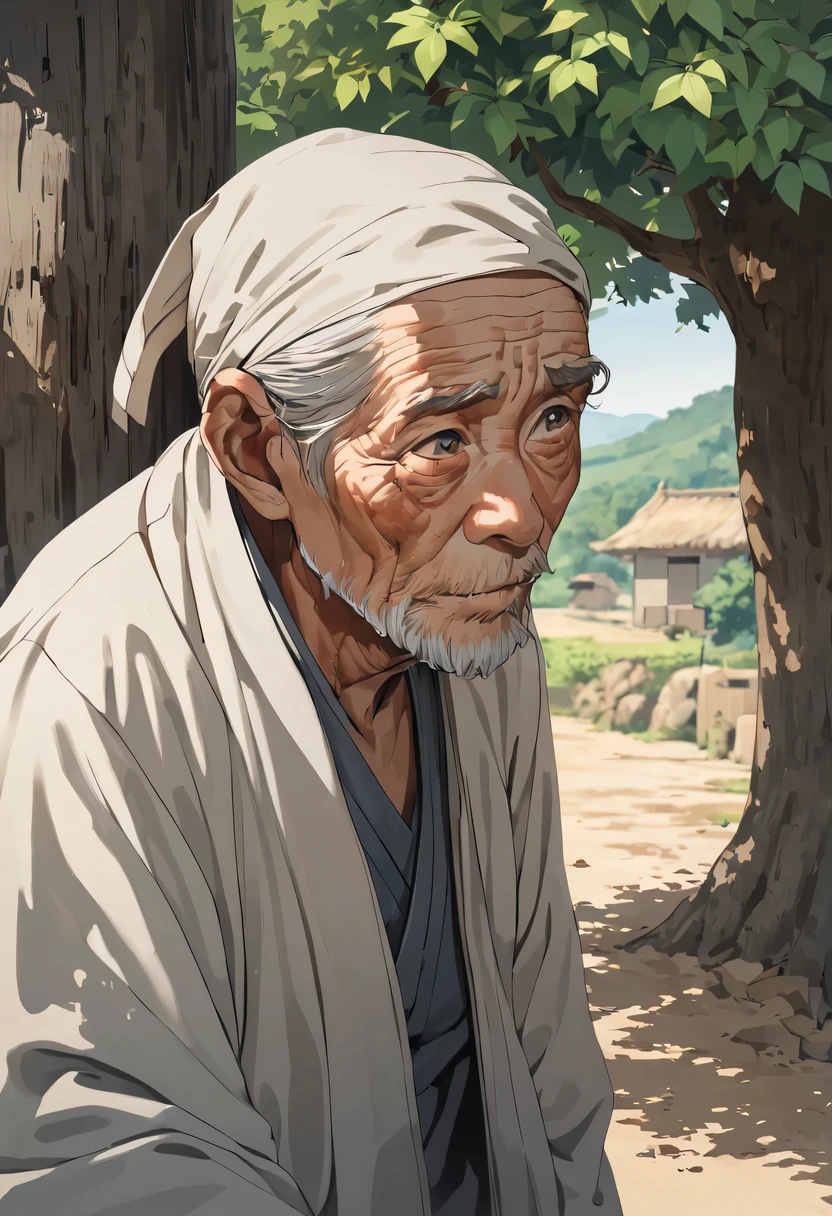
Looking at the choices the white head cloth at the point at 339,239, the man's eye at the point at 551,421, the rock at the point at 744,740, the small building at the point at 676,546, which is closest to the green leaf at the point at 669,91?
the white head cloth at the point at 339,239

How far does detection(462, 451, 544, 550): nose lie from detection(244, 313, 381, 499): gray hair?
0.62ft

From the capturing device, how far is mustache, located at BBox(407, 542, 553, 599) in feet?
5.00

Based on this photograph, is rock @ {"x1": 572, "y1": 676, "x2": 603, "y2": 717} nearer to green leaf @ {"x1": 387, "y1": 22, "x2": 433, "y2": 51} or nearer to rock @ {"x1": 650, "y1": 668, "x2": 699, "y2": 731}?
rock @ {"x1": 650, "y1": 668, "x2": 699, "y2": 731}

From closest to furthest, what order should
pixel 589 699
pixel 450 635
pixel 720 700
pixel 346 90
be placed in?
1. pixel 450 635
2. pixel 346 90
3. pixel 720 700
4. pixel 589 699

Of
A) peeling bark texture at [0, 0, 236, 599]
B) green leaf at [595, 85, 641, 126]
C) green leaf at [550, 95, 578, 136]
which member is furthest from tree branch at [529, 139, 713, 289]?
peeling bark texture at [0, 0, 236, 599]

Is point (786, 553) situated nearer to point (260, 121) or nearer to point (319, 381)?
point (260, 121)

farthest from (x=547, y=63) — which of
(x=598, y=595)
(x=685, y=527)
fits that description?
(x=598, y=595)

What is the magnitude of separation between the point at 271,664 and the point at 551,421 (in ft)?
1.51

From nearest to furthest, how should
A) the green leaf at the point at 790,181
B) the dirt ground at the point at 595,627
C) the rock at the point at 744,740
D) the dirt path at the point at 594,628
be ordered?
the green leaf at the point at 790,181 → the rock at the point at 744,740 → the dirt path at the point at 594,628 → the dirt ground at the point at 595,627

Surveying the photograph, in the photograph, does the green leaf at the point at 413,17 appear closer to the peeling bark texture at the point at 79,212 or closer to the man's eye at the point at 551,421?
the peeling bark texture at the point at 79,212

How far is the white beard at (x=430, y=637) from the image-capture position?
1578 mm

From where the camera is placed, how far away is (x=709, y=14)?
3.84 metres

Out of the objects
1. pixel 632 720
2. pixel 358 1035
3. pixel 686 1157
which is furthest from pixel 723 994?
pixel 632 720

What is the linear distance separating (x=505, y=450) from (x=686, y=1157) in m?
4.44
